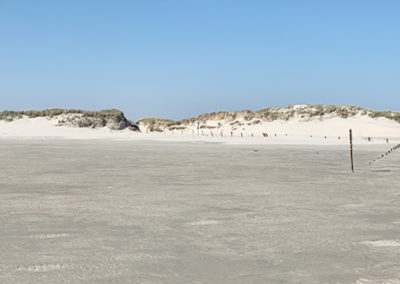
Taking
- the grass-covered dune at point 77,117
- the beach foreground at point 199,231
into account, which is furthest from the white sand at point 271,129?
the beach foreground at point 199,231

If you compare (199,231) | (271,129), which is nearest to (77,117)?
(271,129)

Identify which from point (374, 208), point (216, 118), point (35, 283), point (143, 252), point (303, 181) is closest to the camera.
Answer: point (35, 283)

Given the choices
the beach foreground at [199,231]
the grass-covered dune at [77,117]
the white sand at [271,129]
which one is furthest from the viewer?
the grass-covered dune at [77,117]

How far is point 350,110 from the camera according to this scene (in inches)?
3873

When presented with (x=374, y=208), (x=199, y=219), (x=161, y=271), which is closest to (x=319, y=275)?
(x=161, y=271)

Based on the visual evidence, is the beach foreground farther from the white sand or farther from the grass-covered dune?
the grass-covered dune

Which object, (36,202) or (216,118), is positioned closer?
(36,202)

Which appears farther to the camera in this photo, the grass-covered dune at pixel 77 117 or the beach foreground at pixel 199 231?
the grass-covered dune at pixel 77 117

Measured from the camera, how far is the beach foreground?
5406 millimetres

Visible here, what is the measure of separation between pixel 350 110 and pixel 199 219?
311 feet

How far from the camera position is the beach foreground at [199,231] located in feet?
17.7

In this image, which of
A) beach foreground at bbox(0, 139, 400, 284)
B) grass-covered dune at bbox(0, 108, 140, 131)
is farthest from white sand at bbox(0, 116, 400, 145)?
beach foreground at bbox(0, 139, 400, 284)

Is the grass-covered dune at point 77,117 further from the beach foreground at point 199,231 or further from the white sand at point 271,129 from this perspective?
the beach foreground at point 199,231

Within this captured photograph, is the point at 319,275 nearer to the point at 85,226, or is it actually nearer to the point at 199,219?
the point at 199,219
